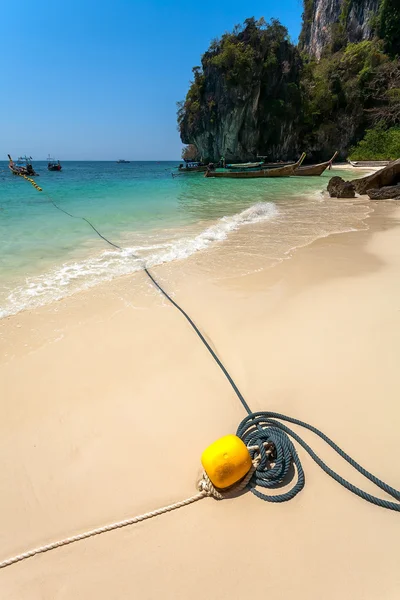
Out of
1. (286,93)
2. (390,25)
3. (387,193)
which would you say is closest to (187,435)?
(387,193)

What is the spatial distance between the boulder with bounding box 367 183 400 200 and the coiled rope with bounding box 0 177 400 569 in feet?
41.8

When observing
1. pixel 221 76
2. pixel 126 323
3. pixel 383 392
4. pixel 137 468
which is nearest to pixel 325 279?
pixel 383 392

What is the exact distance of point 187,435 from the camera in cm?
201

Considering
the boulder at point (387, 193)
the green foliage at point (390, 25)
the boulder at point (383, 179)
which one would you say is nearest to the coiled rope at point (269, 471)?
the boulder at point (387, 193)

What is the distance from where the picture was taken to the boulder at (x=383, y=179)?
39.9ft

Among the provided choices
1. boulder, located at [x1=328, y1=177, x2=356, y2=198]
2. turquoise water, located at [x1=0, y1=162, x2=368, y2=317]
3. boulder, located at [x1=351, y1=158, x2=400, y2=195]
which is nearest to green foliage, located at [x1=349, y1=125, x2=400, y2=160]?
boulder, located at [x1=351, y1=158, x2=400, y2=195]

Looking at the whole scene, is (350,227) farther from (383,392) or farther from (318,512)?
(318,512)

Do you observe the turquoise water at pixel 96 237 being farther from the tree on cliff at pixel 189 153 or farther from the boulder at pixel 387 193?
the tree on cliff at pixel 189 153

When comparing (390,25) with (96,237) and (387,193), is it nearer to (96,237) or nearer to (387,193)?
(387,193)

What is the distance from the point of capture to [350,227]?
25.0 feet

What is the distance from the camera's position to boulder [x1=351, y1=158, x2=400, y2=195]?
12.2 metres

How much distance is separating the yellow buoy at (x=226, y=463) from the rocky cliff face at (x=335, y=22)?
58.6 m

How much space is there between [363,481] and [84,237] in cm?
759

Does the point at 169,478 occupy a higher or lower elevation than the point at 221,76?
lower
